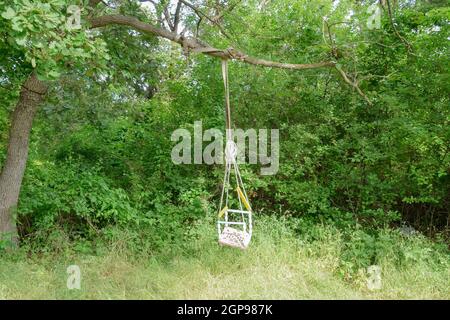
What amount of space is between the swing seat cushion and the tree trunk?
275cm

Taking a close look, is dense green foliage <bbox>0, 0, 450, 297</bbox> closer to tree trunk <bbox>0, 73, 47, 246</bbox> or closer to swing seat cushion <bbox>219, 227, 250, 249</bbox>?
tree trunk <bbox>0, 73, 47, 246</bbox>

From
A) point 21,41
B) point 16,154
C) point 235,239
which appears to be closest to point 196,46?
point 21,41

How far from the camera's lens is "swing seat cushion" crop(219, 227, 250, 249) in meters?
4.22

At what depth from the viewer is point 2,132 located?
665 centimetres

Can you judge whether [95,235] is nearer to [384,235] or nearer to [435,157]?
[384,235]

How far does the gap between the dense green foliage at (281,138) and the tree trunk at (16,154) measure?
177mm

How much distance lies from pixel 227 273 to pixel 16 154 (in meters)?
3.02

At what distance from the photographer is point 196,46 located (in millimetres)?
5027

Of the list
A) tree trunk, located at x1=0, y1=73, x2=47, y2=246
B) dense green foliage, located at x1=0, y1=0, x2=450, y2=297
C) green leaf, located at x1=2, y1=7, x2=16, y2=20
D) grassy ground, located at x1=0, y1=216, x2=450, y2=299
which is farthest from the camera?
dense green foliage, located at x1=0, y1=0, x2=450, y2=297

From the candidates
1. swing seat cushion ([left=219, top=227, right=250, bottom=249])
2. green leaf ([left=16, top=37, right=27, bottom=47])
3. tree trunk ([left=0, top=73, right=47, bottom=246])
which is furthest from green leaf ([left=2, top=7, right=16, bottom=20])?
swing seat cushion ([left=219, top=227, right=250, bottom=249])

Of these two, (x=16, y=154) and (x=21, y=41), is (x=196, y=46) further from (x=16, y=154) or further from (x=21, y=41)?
(x=16, y=154)

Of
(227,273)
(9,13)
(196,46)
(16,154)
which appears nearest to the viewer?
(9,13)

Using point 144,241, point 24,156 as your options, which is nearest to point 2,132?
point 24,156

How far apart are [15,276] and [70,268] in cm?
50
